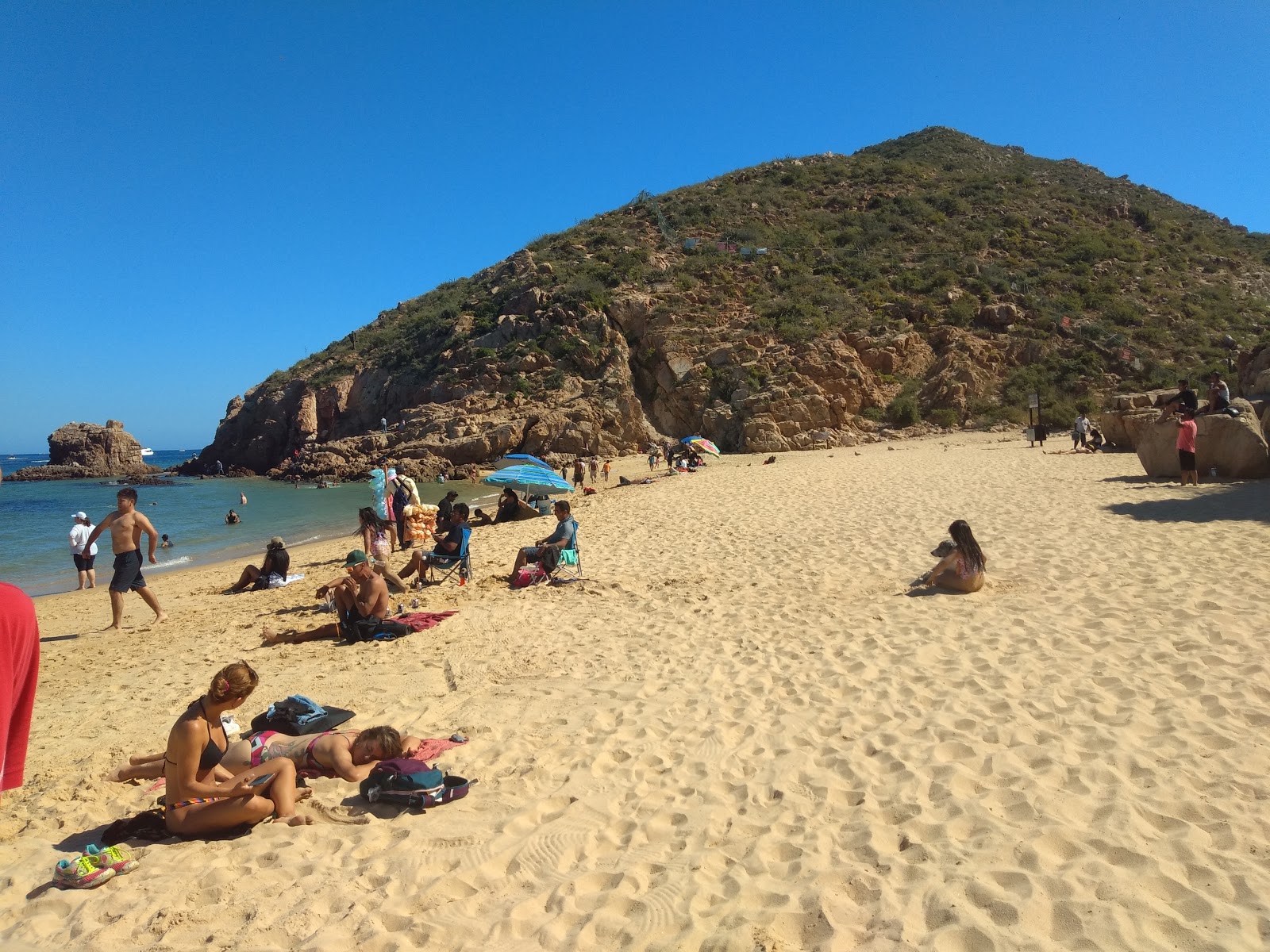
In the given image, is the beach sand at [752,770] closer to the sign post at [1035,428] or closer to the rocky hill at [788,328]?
the sign post at [1035,428]

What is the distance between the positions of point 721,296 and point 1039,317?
1550 cm

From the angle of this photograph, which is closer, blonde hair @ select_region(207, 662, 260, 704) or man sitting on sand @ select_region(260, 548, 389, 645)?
blonde hair @ select_region(207, 662, 260, 704)

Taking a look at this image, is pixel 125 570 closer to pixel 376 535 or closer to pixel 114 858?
pixel 376 535

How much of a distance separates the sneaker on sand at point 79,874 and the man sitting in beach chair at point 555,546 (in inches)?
232

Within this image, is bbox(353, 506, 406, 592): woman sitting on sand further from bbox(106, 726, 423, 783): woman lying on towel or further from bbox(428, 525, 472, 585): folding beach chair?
bbox(106, 726, 423, 783): woman lying on towel

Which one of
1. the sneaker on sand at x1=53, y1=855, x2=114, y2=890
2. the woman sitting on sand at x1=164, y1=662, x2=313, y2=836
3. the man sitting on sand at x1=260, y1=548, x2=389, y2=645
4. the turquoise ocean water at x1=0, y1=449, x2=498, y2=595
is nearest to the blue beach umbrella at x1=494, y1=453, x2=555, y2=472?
the turquoise ocean water at x1=0, y1=449, x2=498, y2=595

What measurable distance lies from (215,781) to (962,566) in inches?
255

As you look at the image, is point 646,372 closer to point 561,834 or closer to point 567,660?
point 567,660

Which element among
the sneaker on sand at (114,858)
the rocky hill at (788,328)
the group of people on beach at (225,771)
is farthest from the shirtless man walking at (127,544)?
the rocky hill at (788,328)

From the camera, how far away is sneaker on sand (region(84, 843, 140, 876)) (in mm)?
3256

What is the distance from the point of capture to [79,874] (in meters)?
3.16

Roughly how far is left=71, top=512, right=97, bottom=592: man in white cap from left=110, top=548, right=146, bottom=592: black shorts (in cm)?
489

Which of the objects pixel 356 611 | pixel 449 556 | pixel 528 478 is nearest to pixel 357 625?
pixel 356 611

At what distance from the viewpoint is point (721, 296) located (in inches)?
1501
